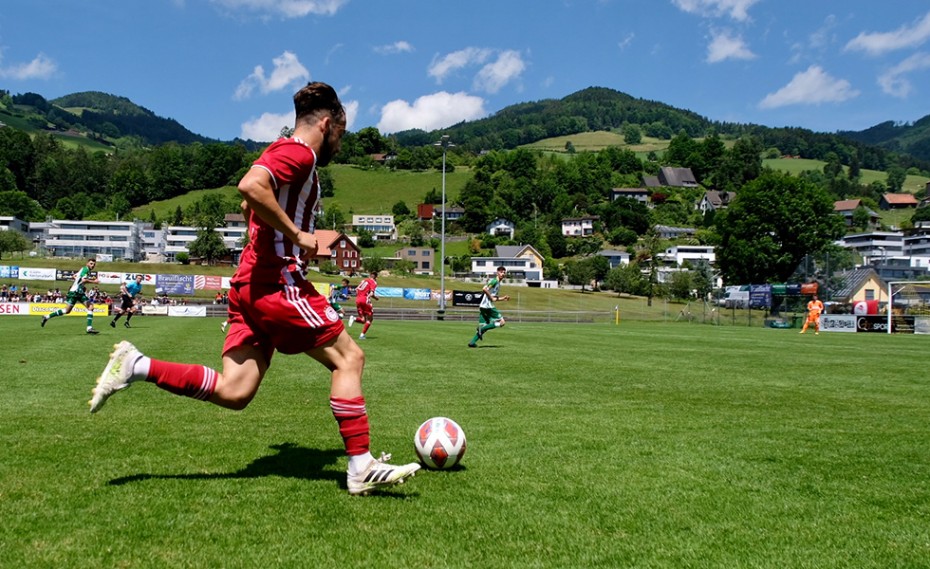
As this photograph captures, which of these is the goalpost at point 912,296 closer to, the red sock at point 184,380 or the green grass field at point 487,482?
the green grass field at point 487,482

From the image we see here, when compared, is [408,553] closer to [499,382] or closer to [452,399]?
[452,399]

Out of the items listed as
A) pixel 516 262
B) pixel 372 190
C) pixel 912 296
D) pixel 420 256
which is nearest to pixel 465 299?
pixel 912 296

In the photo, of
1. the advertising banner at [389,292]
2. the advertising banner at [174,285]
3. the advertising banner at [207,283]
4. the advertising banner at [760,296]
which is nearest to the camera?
the advertising banner at [760,296]

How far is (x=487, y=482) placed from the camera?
484 centimetres

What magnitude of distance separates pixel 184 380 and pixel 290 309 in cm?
104

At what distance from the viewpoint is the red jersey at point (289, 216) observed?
4594mm

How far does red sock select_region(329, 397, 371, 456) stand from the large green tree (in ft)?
234

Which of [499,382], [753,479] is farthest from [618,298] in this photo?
[753,479]

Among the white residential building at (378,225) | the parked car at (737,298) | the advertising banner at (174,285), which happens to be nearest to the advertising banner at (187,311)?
the advertising banner at (174,285)

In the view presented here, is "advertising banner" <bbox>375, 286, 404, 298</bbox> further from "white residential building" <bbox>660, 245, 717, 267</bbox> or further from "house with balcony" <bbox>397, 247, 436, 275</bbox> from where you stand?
"white residential building" <bbox>660, 245, 717, 267</bbox>

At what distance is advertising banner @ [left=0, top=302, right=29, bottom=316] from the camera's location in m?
47.8

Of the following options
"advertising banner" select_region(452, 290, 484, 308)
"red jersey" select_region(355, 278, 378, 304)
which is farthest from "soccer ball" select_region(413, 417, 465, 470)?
"advertising banner" select_region(452, 290, 484, 308)

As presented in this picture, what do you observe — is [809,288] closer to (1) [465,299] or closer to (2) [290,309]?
(1) [465,299]

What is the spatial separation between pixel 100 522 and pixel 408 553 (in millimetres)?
1850
